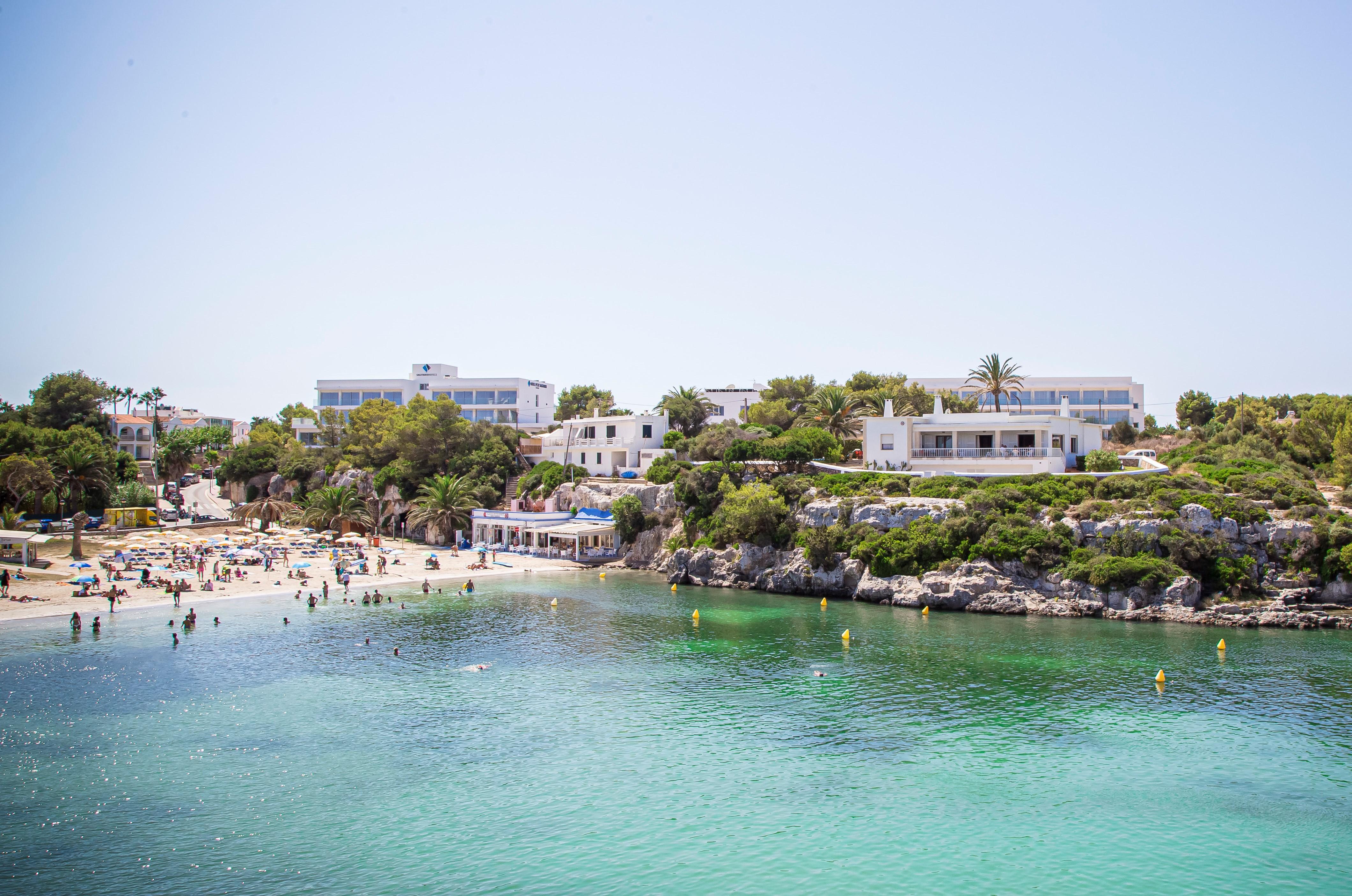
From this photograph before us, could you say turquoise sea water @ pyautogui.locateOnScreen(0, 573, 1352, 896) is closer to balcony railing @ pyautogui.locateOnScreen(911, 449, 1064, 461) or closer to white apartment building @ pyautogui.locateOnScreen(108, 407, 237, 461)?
balcony railing @ pyautogui.locateOnScreen(911, 449, 1064, 461)

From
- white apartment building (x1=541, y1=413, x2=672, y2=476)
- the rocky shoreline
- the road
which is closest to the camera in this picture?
the rocky shoreline

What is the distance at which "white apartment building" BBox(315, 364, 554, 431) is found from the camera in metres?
120

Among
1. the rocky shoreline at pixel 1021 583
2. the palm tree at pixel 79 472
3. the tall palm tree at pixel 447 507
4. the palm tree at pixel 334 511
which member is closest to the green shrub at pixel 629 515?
the rocky shoreline at pixel 1021 583

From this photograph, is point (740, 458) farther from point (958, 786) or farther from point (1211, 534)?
point (958, 786)

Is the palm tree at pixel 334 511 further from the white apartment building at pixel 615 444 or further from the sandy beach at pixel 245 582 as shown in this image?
the white apartment building at pixel 615 444

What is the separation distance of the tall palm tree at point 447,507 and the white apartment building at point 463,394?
1461 inches

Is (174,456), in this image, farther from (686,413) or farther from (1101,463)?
(1101,463)

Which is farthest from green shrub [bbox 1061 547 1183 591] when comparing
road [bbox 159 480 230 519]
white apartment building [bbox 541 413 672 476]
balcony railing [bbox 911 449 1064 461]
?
road [bbox 159 480 230 519]

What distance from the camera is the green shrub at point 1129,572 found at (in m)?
47.7

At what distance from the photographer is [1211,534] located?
160 ft

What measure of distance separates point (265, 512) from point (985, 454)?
6816 cm

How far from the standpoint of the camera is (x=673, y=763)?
89.1 feet

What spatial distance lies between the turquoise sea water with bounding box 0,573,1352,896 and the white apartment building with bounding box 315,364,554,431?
76568 millimetres

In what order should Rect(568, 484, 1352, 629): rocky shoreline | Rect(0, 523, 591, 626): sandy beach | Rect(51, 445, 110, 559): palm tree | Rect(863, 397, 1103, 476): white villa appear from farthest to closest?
Rect(51, 445, 110, 559): palm tree → Rect(863, 397, 1103, 476): white villa → Rect(0, 523, 591, 626): sandy beach → Rect(568, 484, 1352, 629): rocky shoreline
